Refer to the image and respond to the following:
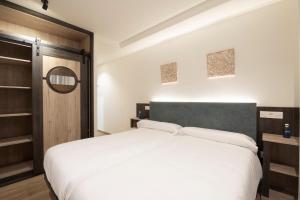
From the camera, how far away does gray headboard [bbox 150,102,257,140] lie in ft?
6.68

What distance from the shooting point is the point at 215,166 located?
51.3 inches

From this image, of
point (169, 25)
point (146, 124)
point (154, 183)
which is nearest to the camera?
point (154, 183)

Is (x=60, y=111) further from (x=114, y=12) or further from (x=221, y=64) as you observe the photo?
(x=221, y=64)

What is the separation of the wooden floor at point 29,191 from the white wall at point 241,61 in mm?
1355

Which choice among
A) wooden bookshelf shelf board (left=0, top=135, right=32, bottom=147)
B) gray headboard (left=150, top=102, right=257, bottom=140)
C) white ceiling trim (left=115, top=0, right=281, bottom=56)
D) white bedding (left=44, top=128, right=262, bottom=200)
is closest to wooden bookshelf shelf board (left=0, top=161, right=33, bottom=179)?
wooden bookshelf shelf board (left=0, top=135, right=32, bottom=147)

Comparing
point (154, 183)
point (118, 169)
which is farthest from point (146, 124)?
point (154, 183)

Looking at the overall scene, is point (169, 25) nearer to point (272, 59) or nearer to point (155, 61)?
point (155, 61)

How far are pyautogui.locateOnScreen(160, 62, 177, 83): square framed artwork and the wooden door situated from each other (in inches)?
65.6

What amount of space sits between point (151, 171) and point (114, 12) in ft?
7.36

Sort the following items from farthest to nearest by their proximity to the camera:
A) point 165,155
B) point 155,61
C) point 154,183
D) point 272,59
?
point 155,61
point 272,59
point 165,155
point 154,183

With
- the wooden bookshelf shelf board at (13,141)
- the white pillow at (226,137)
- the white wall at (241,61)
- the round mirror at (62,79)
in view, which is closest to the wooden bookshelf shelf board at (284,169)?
the white pillow at (226,137)

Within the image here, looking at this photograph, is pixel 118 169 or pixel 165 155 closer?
pixel 118 169

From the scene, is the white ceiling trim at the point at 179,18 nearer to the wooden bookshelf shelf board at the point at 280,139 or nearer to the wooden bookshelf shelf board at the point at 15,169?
the wooden bookshelf shelf board at the point at 280,139

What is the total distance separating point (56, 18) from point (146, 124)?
7.86ft
